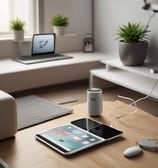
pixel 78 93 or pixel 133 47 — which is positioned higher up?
pixel 133 47

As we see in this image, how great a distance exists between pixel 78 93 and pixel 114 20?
928mm

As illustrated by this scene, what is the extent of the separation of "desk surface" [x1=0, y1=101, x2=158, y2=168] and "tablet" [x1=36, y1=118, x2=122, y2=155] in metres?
0.02

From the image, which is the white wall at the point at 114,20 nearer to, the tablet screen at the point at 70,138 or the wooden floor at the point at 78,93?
the wooden floor at the point at 78,93

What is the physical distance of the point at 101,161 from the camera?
46.7 inches

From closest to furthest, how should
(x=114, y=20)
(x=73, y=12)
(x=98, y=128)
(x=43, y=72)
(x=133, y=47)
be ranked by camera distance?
(x=98, y=128), (x=133, y=47), (x=43, y=72), (x=114, y=20), (x=73, y=12)

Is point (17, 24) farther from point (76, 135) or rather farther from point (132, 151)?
point (132, 151)

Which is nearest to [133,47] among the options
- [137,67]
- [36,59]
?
[137,67]

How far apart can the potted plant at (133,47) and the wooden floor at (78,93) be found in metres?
0.33

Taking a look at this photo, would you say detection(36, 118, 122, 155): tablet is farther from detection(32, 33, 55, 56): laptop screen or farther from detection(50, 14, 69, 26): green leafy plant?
detection(50, 14, 69, 26): green leafy plant

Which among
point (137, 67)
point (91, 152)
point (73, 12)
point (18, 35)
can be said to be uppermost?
point (73, 12)

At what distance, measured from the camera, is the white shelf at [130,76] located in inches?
102

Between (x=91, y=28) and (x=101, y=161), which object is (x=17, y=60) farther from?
(x=101, y=161)

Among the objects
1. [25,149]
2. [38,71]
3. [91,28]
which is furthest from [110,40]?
[25,149]

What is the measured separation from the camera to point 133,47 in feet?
9.12
